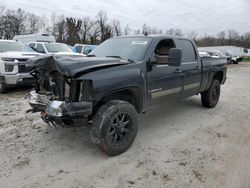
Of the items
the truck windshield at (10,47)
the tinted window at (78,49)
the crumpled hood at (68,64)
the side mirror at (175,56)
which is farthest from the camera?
the tinted window at (78,49)

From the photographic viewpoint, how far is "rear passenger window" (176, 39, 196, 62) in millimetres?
5517

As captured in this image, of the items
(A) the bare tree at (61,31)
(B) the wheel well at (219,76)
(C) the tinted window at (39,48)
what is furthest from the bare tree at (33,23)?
(B) the wheel well at (219,76)

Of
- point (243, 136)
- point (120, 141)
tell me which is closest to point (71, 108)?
point (120, 141)

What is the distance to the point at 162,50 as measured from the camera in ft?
16.4

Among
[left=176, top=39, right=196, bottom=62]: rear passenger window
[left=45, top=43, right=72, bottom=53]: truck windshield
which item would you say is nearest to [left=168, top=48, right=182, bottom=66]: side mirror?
[left=176, top=39, right=196, bottom=62]: rear passenger window

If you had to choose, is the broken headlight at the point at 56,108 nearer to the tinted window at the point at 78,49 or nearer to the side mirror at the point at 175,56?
the side mirror at the point at 175,56

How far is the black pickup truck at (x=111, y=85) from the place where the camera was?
3.45m

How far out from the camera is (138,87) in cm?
410

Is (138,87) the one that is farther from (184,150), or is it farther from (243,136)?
(243,136)

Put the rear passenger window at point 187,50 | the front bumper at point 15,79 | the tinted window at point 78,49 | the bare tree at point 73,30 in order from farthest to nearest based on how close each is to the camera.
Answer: the bare tree at point 73,30 < the tinted window at point 78,49 < the front bumper at point 15,79 < the rear passenger window at point 187,50

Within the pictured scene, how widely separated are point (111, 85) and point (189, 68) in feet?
8.27

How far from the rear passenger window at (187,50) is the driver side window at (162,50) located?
35 cm

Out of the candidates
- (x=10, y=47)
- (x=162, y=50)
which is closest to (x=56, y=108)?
(x=162, y=50)

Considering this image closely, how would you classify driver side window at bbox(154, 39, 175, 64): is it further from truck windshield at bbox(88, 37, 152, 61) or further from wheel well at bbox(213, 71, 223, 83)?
wheel well at bbox(213, 71, 223, 83)
